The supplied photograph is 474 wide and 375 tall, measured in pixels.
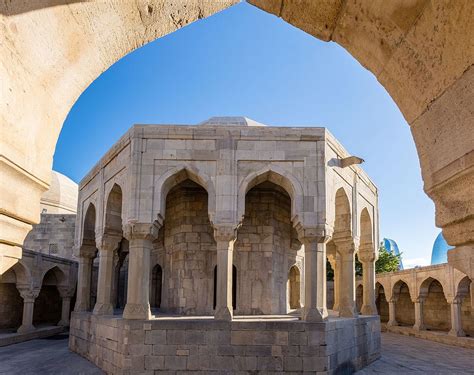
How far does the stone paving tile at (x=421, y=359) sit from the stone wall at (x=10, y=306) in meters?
14.1

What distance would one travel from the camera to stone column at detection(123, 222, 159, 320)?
950 centimetres

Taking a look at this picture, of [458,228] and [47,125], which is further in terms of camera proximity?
[458,228]

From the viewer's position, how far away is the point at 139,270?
9750 mm

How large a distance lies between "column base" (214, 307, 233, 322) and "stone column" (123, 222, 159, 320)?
4.77ft

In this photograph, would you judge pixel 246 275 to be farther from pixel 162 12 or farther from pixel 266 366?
pixel 162 12

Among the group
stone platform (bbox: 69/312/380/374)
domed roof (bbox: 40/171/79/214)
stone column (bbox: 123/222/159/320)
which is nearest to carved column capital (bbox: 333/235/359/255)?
stone platform (bbox: 69/312/380/374)

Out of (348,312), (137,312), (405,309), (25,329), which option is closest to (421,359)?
(348,312)

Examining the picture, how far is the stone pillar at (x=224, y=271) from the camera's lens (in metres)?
9.44

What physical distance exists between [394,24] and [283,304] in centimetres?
1059

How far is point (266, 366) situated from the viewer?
29.5ft

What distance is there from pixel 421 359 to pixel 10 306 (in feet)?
50.4

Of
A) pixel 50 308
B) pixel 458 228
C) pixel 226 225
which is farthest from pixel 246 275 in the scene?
pixel 50 308

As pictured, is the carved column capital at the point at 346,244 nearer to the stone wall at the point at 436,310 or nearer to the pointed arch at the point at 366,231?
the pointed arch at the point at 366,231

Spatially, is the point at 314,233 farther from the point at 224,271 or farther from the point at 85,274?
the point at 85,274
